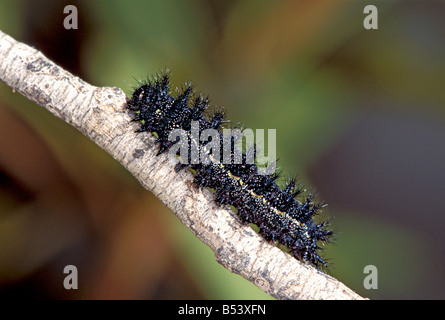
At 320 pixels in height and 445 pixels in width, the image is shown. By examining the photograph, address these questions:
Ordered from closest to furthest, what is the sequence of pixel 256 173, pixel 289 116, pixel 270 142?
pixel 256 173 < pixel 270 142 < pixel 289 116

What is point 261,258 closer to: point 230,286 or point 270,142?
point 230,286

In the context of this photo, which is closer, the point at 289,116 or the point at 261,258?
the point at 261,258

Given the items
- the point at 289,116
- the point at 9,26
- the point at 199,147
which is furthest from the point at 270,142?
the point at 9,26

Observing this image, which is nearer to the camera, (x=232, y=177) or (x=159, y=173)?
(x=159, y=173)
